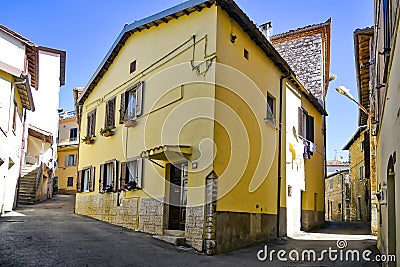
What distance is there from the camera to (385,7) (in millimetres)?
8344

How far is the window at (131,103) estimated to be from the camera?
15.0 metres

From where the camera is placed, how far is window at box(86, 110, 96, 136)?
62.6ft

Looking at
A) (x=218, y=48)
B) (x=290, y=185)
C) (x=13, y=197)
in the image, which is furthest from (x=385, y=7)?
(x=13, y=197)

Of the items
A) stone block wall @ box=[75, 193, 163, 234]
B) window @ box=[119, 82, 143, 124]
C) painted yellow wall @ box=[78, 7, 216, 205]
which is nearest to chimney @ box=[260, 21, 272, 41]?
painted yellow wall @ box=[78, 7, 216, 205]

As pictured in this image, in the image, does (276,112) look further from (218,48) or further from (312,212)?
(312,212)

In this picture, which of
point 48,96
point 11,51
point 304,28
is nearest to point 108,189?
point 11,51

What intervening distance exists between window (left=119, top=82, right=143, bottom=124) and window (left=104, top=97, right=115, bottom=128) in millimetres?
917

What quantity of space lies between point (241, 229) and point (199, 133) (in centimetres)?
302

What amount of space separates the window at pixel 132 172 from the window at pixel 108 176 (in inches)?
27.5

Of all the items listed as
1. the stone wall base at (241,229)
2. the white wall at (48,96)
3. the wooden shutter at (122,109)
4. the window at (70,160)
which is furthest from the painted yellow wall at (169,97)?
the window at (70,160)

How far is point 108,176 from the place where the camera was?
55.6 ft

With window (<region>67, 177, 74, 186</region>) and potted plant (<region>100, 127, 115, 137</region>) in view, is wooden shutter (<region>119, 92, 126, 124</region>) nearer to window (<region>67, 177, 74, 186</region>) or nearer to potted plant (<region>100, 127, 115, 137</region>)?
potted plant (<region>100, 127, 115, 137</region>)

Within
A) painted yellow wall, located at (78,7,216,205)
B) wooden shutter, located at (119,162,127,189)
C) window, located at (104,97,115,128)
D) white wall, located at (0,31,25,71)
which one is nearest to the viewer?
painted yellow wall, located at (78,7,216,205)

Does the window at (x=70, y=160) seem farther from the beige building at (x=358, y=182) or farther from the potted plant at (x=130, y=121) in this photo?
the potted plant at (x=130, y=121)
